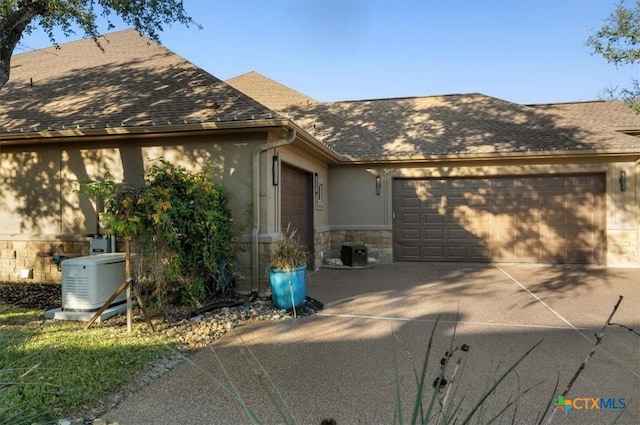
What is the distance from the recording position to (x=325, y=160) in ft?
33.0

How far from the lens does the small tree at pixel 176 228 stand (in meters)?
4.71

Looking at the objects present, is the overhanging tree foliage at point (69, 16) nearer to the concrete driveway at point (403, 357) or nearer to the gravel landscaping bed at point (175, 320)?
the gravel landscaping bed at point (175, 320)

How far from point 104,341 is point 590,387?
15.5ft

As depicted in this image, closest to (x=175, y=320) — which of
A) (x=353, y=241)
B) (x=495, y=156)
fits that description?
(x=353, y=241)

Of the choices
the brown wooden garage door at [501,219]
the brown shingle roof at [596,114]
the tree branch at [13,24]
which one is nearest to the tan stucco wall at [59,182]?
the tree branch at [13,24]

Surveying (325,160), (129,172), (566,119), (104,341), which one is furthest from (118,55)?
(566,119)

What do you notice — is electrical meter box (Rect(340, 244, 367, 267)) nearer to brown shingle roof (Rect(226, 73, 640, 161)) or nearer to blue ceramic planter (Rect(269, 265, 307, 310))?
brown shingle roof (Rect(226, 73, 640, 161))

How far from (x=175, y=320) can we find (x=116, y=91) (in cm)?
542

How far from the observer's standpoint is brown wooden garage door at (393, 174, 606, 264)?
9797 mm

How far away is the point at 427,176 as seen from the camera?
1043 cm

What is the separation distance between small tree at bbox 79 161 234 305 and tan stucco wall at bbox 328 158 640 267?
479 centimetres

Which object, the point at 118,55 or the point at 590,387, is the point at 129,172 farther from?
the point at 590,387

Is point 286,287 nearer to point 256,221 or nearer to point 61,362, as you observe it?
point 256,221

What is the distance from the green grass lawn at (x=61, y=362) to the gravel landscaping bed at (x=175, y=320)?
12 centimetres
